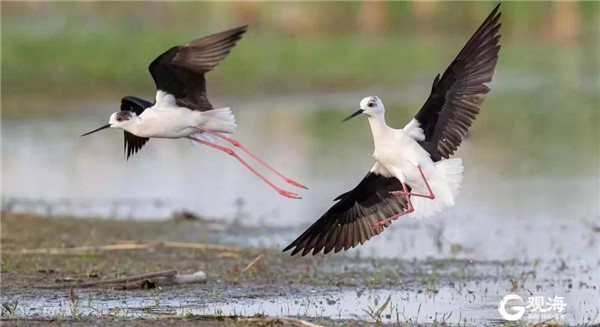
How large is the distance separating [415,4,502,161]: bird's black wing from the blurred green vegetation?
505 inches

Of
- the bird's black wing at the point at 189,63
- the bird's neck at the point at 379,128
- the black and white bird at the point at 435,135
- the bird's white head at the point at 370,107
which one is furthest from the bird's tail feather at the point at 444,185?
the bird's black wing at the point at 189,63

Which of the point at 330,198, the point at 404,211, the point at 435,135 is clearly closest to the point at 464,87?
the point at 435,135

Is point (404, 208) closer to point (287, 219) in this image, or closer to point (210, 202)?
point (287, 219)

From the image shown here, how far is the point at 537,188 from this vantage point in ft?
43.8

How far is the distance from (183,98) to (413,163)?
1.74m

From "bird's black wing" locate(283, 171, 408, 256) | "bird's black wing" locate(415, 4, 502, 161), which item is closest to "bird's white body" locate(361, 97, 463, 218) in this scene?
"bird's black wing" locate(415, 4, 502, 161)

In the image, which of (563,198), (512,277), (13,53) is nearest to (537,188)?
(563,198)

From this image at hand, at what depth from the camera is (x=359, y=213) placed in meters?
8.09

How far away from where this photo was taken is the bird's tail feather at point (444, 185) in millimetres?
7672

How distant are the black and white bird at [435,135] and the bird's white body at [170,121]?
1.07 meters

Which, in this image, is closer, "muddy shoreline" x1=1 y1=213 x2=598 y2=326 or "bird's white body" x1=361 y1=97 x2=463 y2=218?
"muddy shoreline" x1=1 y1=213 x2=598 y2=326

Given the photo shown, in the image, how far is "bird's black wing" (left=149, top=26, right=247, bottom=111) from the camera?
8.11 metres

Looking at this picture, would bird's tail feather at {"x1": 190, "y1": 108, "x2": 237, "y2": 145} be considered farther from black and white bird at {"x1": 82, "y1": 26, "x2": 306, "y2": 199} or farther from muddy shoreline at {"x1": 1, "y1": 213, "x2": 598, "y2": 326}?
muddy shoreline at {"x1": 1, "y1": 213, "x2": 598, "y2": 326}

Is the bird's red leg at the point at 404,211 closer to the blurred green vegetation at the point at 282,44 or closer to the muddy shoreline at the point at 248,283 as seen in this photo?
the muddy shoreline at the point at 248,283
